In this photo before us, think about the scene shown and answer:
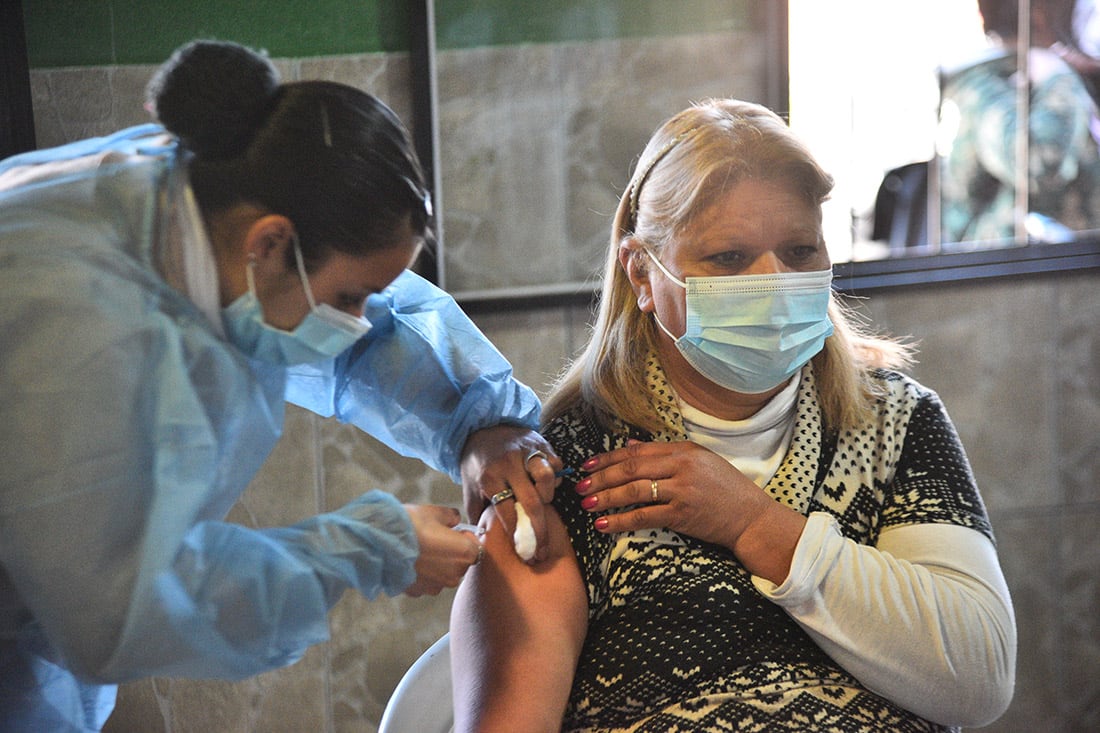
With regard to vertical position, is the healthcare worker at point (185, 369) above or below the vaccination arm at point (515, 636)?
above

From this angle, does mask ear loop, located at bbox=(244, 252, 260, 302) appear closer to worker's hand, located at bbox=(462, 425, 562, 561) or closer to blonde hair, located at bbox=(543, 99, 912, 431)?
worker's hand, located at bbox=(462, 425, 562, 561)

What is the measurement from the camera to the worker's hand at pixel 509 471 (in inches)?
56.6

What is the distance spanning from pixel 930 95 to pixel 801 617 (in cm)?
190

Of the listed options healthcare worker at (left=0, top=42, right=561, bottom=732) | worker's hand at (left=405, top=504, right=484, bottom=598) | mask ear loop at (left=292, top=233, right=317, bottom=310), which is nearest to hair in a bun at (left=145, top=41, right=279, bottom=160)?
healthcare worker at (left=0, top=42, right=561, bottom=732)

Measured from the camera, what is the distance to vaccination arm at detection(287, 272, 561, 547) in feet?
4.68

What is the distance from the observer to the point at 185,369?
0.97 meters

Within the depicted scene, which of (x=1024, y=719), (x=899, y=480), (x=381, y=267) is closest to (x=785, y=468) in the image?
(x=899, y=480)

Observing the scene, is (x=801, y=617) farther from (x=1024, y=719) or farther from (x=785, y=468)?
(x=1024, y=719)

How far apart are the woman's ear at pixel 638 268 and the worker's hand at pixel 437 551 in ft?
2.36

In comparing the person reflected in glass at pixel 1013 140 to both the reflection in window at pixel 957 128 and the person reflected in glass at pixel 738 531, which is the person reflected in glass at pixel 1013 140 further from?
the person reflected in glass at pixel 738 531

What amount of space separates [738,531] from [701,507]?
68 mm

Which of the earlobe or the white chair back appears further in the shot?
the white chair back

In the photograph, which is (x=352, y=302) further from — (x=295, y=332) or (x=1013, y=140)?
(x=1013, y=140)

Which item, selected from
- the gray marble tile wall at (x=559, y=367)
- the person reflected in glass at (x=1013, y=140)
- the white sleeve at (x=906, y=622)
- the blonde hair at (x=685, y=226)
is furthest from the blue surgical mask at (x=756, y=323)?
the person reflected in glass at (x=1013, y=140)
